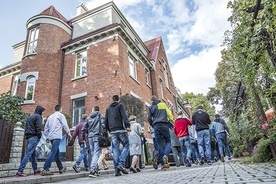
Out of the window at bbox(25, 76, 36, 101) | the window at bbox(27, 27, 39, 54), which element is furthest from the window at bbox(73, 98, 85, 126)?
the window at bbox(27, 27, 39, 54)

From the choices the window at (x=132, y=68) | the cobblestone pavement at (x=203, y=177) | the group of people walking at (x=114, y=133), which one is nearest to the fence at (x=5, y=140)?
the group of people walking at (x=114, y=133)

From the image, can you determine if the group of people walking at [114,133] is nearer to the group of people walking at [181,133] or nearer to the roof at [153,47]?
the group of people walking at [181,133]

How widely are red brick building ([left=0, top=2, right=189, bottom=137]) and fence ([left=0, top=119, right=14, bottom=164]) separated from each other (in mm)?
6136

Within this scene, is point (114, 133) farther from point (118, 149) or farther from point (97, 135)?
point (97, 135)

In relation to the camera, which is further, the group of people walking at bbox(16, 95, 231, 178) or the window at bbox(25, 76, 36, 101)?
the window at bbox(25, 76, 36, 101)

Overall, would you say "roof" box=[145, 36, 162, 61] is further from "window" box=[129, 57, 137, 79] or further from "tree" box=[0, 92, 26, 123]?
"tree" box=[0, 92, 26, 123]

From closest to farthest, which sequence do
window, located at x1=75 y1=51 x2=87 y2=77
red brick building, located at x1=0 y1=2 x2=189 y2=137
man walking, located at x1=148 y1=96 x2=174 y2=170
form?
1. man walking, located at x1=148 y1=96 x2=174 y2=170
2. red brick building, located at x1=0 y1=2 x2=189 y2=137
3. window, located at x1=75 y1=51 x2=87 y2=77

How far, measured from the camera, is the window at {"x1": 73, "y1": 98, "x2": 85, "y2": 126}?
45.6ft

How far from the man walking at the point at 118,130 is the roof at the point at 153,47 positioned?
48.7 ft

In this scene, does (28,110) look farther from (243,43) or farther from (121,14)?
(243,43)

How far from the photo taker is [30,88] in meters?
14.5

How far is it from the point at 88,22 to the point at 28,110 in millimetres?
8362

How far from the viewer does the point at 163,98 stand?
65.0 ft

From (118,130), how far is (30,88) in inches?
453
